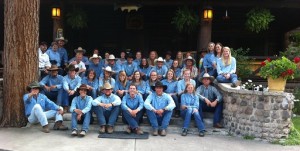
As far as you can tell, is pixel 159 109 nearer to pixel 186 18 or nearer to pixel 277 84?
pixel 277 84

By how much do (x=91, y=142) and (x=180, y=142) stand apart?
1800 mm

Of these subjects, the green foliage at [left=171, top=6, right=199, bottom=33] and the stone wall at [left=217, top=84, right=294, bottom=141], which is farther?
the green foliage at [left=171, top=6, right=199, bottom=33]

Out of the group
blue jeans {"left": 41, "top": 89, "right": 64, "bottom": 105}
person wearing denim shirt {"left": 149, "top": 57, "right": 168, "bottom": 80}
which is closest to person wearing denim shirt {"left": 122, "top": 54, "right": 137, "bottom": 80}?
person wearing denim shirt {"left": 149, "top": 57, "right": 168, "bottom": 80}

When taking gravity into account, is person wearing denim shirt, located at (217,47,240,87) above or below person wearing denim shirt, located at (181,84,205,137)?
above

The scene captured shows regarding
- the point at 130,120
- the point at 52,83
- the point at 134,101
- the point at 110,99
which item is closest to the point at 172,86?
the point at 134,101

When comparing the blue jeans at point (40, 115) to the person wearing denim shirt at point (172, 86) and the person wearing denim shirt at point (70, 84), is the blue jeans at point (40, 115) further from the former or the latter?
the person wearing denim shirt at point (172, 86)

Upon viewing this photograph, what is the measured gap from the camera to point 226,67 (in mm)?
8797

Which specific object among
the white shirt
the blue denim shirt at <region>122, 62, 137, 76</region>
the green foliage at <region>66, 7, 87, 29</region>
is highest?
the green foliage at <region>66, 7, 87, 29</region>

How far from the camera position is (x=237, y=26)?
A: 51.4ft

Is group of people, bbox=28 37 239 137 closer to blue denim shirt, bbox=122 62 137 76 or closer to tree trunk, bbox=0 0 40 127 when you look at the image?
blue denim shirt, bbox=122 62 137 76

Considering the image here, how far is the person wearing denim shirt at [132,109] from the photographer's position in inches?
310

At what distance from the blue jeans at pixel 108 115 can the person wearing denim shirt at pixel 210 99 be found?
6.48 feet

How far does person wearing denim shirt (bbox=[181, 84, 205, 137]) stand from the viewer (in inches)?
312

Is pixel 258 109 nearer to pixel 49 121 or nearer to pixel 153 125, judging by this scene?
pixel 153 125
